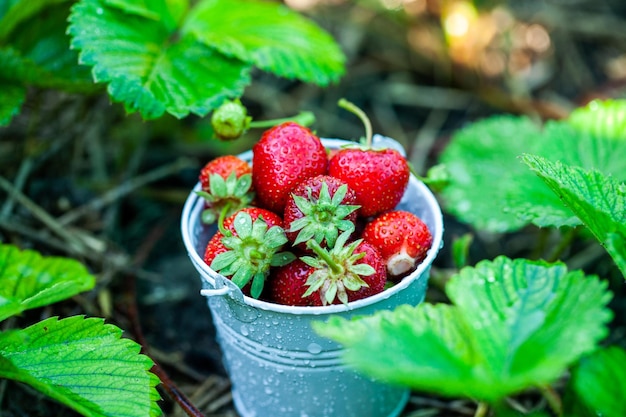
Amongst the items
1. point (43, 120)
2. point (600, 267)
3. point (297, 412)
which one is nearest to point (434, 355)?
point (297, 412)

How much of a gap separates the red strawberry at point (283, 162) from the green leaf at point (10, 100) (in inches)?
22.8

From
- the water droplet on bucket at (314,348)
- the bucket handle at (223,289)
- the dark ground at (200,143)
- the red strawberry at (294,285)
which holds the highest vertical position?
the bucket handle at (223,289)

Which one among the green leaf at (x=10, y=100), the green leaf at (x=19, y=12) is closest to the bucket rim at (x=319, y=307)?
the green leaf at (x=10, y=100)

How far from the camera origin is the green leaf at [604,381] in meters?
0.91

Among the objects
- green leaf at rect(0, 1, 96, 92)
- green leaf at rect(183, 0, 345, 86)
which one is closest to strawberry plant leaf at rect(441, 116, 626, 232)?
green leaf at rect(183, 0, 345, 86)

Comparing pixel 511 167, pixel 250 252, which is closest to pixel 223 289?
pixel 250 252

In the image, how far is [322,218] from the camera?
48.3 inches

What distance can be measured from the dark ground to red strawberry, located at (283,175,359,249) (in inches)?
20.1

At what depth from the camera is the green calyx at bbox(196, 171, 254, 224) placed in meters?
1.35

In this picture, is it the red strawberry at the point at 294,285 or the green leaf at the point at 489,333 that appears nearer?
the green leaf at the point at 489,333

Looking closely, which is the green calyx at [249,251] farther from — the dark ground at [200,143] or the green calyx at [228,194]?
the dark ground at [200,143]

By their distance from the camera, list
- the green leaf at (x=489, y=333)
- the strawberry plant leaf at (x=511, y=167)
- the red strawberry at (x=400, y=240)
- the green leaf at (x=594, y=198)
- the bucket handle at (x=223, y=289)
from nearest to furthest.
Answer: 1. the green leaf at (x=489, y=333)
2. the green leaf at (x=594, y=198)
3. the bucket handle at (x=223, y=289)
4. the red strawberry at (x=400, y=240)
5. the strawberry plant leaf at (x=511, y=167)

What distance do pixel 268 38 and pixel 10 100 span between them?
61 centimetres

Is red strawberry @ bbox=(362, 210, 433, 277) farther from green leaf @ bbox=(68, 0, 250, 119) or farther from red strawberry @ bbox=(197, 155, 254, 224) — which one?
green leaf @ bbox=(68, 0, 250, 119)
